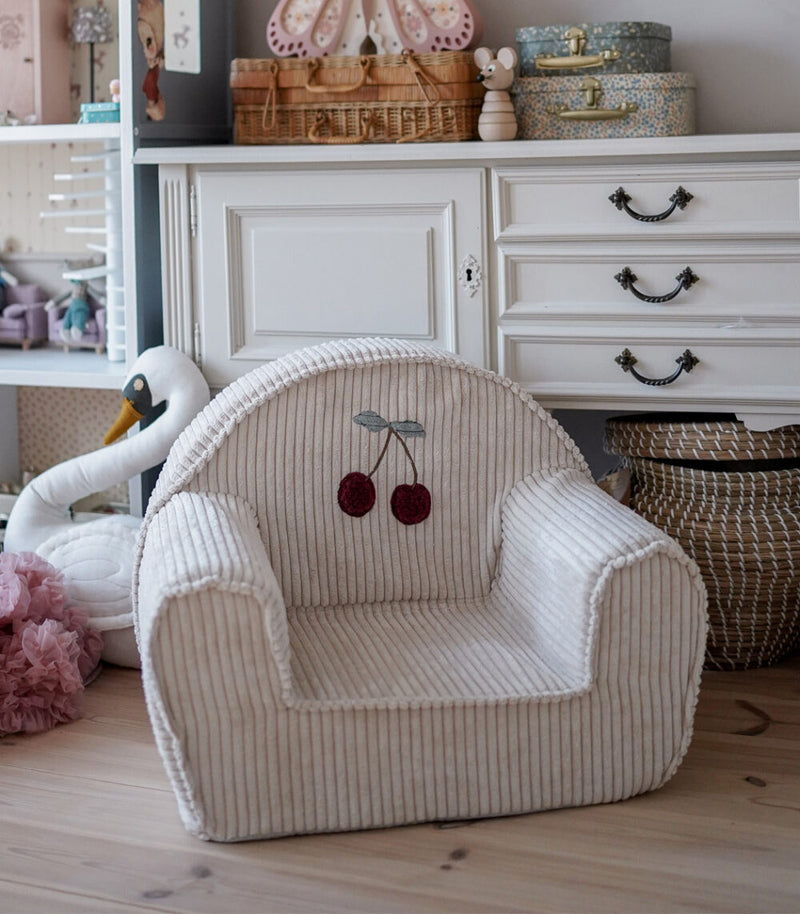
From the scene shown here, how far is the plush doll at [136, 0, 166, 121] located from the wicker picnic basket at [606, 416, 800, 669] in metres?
1.11

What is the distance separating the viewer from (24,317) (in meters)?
2.86

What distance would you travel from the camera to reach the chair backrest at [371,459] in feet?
6.42

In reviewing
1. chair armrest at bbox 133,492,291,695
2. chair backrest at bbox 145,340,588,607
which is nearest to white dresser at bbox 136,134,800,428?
chair backrest at bbox 145,340,588,607

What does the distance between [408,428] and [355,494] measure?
14cm

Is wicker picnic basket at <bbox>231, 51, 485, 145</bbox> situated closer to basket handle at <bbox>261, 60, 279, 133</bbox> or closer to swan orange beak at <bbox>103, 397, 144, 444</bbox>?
basket handle at <bbox>261, 60, 279, 133</bbox>

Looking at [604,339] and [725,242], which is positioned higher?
[725,242]

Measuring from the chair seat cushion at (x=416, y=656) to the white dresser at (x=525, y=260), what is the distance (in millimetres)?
501

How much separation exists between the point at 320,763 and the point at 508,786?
10.5 inches

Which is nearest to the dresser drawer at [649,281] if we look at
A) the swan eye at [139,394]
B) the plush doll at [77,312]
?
the swan eye at [139,394]

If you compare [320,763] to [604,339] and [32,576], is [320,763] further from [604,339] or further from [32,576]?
[604,339]

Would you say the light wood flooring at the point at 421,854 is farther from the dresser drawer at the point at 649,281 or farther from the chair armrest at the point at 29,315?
the chair armrest at the point at 29,315

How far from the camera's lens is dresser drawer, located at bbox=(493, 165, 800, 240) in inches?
82.0

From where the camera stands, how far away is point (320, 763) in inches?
65.7

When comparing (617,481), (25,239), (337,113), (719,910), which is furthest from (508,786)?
(25,239)
